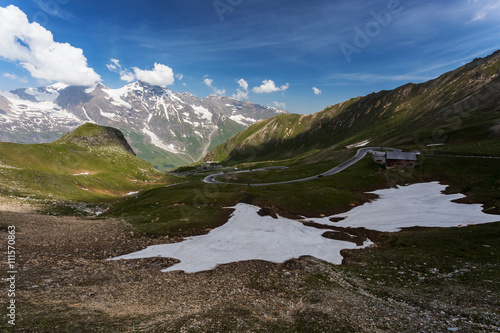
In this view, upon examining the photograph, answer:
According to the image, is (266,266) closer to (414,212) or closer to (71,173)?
(414,212)

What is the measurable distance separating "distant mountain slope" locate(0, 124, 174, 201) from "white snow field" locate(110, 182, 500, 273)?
56049 mm

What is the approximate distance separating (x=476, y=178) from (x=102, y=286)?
336ft

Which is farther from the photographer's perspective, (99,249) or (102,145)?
(102,145)

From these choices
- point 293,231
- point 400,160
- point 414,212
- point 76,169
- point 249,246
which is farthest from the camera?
point 76,169

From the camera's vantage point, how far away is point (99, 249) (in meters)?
36.2

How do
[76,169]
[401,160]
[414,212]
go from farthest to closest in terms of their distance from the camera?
[76,169] < [401,160] < [414,212]

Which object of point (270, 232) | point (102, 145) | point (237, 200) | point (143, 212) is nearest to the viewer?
point (270, 232)

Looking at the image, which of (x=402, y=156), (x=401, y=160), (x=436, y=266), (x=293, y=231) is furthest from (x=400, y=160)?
(x=436, y=266)

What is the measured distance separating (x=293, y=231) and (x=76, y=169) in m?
135

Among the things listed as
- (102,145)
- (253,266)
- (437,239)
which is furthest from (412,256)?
(102,145)

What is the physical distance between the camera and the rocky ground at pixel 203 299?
16.4 m

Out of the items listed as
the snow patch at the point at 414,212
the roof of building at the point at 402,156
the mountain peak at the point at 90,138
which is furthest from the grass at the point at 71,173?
the roof of building at the point at 402,156

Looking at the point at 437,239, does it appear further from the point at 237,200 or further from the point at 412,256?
the point at 237,200

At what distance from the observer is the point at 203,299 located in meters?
22.2
